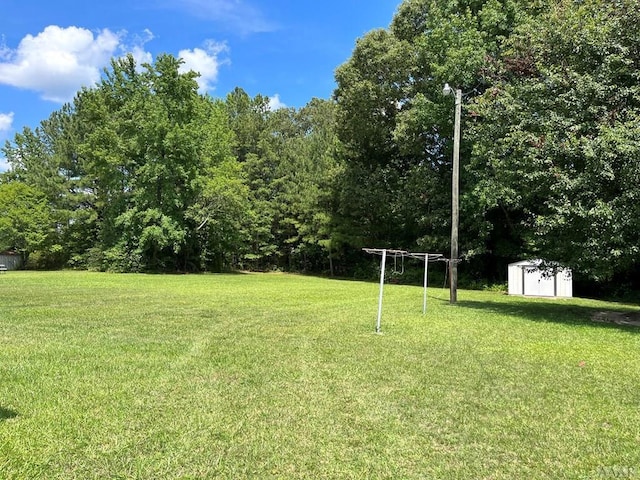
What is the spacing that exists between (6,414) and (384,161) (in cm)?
2706

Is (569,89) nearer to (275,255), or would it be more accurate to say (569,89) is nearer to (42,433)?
(42,433)

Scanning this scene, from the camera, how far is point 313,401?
181 inches

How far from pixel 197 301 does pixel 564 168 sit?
9838 millimetres

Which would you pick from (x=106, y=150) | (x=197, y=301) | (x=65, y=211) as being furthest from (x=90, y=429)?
(x=65, y=211)

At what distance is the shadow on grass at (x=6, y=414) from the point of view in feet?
13.0

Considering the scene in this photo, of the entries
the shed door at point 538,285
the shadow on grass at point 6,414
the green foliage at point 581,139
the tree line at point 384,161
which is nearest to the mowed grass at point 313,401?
the shadow on grass at point 6,414

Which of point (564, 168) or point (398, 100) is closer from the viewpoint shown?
point (564, 168)

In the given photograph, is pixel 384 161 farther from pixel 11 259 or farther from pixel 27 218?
pixel 11 259

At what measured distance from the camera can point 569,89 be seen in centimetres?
1111

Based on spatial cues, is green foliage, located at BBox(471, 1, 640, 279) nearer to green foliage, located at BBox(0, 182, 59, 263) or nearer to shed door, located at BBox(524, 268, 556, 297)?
shed door, located at BBox(524, 268, 556, 297)

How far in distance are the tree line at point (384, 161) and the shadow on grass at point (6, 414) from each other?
9712 millimetres

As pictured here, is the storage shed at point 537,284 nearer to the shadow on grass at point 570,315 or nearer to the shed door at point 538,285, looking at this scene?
the shed door at point 538,285

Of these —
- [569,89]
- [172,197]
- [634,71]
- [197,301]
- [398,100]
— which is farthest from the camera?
[172,197]

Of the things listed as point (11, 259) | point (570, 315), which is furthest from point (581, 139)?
point (11, 259)
